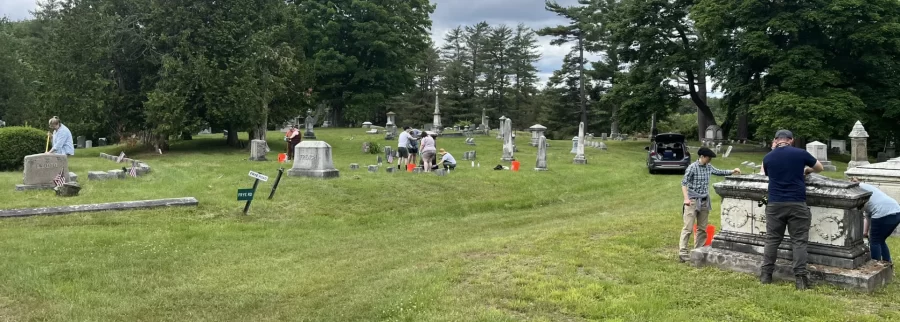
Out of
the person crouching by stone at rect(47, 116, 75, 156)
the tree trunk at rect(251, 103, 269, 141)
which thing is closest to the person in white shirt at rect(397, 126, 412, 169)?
the person crouching by stone at rect(47, 116, 75, 156)

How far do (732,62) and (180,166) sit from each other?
2819 cm

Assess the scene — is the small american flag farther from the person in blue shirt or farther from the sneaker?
the person in blue shirt

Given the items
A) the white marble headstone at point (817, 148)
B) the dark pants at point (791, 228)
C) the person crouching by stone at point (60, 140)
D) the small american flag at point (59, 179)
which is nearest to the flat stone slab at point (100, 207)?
the small american flag at point (59, 179)

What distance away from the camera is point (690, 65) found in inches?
1318

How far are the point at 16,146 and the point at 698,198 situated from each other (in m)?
19.1

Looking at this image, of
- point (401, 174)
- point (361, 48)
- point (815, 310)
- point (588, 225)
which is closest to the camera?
point (815, 310)

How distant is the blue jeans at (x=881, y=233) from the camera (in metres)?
6.38

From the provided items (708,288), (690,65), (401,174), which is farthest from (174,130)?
(690,65)

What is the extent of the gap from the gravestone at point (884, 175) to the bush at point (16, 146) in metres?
21.2

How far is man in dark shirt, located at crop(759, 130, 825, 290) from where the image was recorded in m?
5.80

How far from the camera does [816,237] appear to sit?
243 inches

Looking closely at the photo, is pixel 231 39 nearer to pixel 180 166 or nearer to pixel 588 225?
pixel 180 166

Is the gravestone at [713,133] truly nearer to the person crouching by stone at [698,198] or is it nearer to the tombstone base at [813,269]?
the person crouching by stone at [698,198]

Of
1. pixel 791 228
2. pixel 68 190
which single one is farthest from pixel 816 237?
pixel 68 190
